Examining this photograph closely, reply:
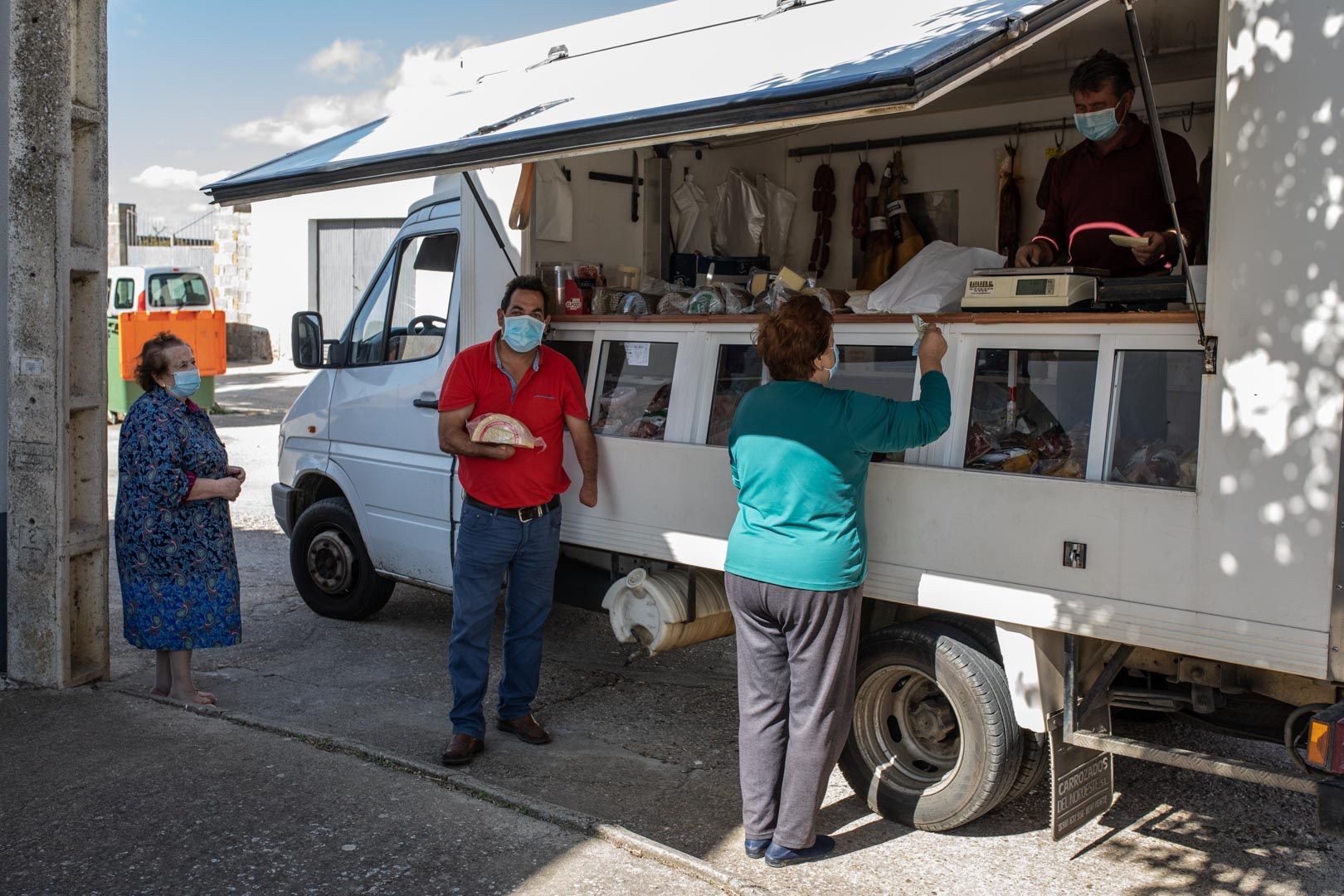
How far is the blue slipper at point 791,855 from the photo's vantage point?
3969mm

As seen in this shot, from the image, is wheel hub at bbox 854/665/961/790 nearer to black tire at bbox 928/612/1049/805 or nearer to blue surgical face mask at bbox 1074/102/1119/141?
black tire at bbox 928/612/1049/805

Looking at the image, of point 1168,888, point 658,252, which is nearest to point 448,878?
point 1168,888

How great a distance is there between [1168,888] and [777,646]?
1.45 m

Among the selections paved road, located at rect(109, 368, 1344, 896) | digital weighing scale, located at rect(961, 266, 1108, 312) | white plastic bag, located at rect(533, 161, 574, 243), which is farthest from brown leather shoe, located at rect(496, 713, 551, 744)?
digital weighing scale, located at rect(961, 266, 1108, 312)

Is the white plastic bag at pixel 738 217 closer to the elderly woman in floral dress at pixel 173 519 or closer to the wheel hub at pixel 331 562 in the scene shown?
the wheel hub at pixel 331 562

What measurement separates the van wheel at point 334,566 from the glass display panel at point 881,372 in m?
3.27

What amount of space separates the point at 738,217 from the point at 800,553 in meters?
3.64

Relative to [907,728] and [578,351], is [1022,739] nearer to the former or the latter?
[907,728]

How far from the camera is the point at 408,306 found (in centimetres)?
652

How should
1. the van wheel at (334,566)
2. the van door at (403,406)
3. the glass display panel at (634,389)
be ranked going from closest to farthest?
the glass display panel at (634,389) → the van door at (403,406) → the van wheel at (334,566)

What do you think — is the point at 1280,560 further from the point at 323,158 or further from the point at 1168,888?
the point at 323,158

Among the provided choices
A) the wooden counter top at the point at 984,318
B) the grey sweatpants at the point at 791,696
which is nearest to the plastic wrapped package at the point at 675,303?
the wooden counter top at the point at 984,318

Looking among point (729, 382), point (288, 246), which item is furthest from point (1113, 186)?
point (288, 246)

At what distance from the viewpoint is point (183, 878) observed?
3.72 m
